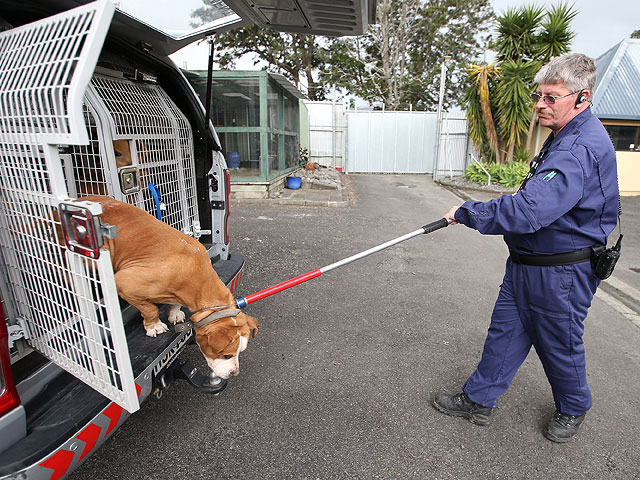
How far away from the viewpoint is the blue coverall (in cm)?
199

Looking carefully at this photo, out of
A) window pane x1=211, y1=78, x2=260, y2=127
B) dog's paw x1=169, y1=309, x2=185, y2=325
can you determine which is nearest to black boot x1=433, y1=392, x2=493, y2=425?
dog's paw x1=169, y1=309, x2=185, y2=325

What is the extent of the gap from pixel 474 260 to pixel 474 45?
23439 mm

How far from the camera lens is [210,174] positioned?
10.4ft

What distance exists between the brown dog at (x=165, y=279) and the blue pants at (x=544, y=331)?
1.54 metres

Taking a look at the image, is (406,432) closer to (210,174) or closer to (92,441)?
(92,441)

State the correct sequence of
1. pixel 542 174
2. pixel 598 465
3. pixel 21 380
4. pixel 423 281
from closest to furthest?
pixel 21 380 → pixel 542 174 → pixel 598 465 → pixel 423 281

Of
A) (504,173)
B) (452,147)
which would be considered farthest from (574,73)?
(452,147)

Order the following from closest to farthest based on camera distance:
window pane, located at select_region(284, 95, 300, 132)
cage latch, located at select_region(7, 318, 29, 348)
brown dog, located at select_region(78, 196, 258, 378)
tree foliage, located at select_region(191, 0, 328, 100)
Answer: cage latch, located at select_region(7, 318, 29, 348)
brown dog, located at select_region(78, 196, 258, 378)
window pane, located at select_region(284, 95, 300, 132)
tree foliage, located at select_region(191, 0, 328, 100)

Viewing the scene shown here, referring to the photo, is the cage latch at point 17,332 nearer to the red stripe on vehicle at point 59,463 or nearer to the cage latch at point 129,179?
the red stripe on vehicle at point 59,463

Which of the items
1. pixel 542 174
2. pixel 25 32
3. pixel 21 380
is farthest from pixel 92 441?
pixel 542 174

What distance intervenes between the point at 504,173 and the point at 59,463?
14.0m

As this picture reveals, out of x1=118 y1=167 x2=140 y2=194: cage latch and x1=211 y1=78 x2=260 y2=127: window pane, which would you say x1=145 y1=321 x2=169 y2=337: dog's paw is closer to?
x1=118 y1=167 x2=140 y2=194: cage latch

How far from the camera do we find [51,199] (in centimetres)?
136

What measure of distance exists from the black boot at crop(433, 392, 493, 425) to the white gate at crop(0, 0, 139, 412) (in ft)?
6.33
